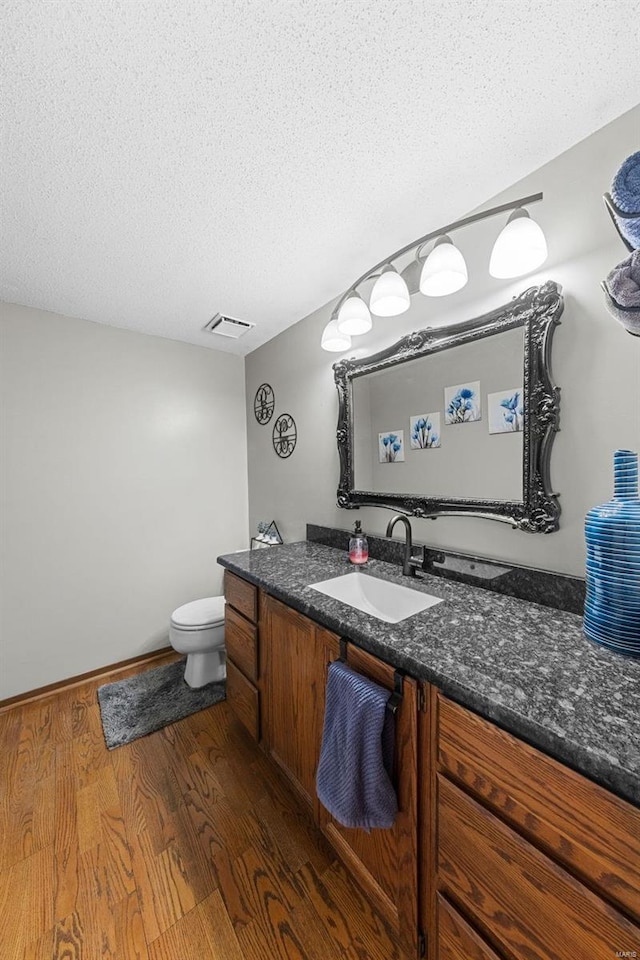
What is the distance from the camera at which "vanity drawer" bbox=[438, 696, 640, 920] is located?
551 mm

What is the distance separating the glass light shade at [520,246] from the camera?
1104 millimetres

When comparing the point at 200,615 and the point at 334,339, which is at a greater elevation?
the point at 334,339

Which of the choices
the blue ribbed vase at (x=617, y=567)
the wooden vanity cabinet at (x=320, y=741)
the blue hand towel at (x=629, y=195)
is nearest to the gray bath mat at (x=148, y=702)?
the wooden vanity cabinet at (x=320, y=741)

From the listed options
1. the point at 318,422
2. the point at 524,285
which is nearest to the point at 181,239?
the point at 318,422

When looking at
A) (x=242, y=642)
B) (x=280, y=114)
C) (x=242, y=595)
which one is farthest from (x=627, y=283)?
(x=242, y=642)

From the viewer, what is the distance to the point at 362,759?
923 millimetres

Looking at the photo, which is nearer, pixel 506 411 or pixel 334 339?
pixel 506 411

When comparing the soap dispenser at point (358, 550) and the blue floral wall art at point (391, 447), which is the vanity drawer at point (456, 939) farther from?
the blue floral wall art at point (391, 447)

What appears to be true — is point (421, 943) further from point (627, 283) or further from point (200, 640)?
point (627, 283)

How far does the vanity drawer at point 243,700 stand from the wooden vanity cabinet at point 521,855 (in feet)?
3.03

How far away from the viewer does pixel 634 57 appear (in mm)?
910

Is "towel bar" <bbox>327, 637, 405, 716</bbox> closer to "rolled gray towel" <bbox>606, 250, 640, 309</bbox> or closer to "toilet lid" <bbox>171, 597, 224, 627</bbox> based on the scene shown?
"rolled gray towel" <bbox>606, 250, 640, 309</bbox>

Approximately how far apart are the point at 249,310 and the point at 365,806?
7.80ft

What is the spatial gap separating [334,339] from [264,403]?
1.08m
